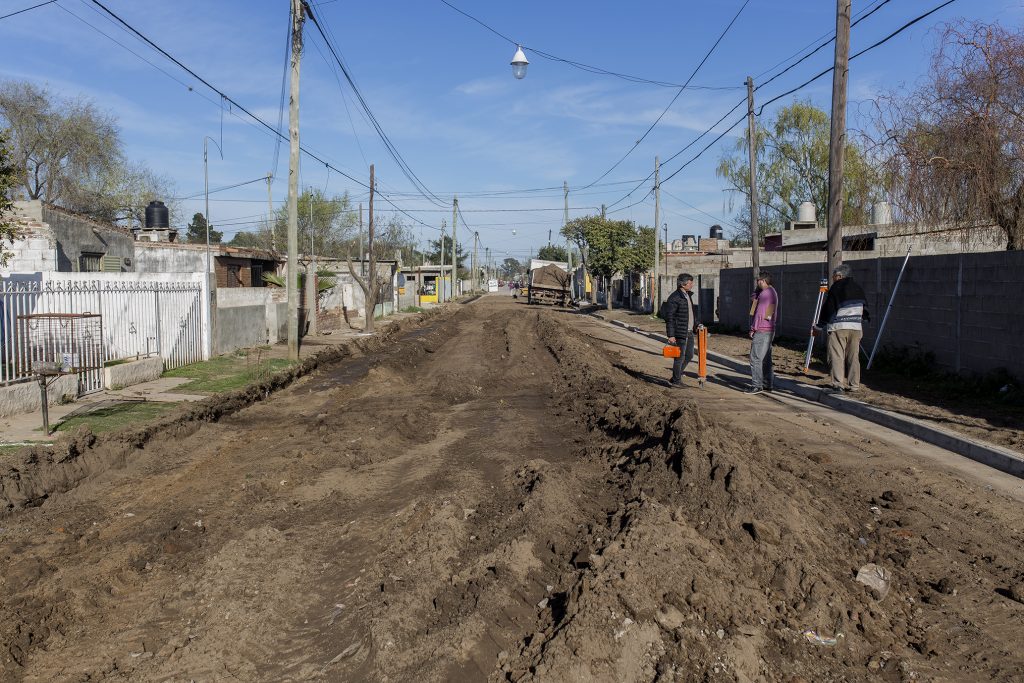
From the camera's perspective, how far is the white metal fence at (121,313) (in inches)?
490

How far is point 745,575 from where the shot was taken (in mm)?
4926

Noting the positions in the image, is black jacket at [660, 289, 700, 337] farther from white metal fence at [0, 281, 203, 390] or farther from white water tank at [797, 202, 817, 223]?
white water tank at [797, 202, 817, 223]

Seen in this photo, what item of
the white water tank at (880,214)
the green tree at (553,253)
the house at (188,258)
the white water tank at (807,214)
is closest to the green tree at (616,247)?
the white water tank at (807,214)

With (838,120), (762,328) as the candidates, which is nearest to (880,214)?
(838,120)

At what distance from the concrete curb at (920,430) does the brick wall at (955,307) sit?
2420 millimetres

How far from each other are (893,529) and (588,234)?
150 feet

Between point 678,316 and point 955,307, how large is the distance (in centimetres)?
460

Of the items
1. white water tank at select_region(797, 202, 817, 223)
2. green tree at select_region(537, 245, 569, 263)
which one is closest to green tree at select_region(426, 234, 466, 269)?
green tree at select_region(537, 245, 569, 263)

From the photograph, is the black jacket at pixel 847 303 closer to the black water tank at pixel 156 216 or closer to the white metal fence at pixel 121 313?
the white metal fence at pixel 121 313

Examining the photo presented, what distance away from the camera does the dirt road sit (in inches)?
164

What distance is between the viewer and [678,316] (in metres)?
13.5

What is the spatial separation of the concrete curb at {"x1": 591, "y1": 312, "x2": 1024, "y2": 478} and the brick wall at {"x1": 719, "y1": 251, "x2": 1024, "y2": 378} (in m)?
2.42

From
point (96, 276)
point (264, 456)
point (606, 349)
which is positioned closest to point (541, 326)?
point (606, 349)

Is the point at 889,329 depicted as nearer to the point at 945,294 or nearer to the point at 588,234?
the point at 945,294
